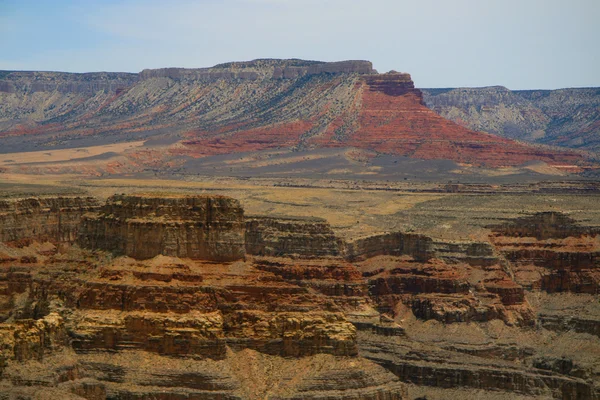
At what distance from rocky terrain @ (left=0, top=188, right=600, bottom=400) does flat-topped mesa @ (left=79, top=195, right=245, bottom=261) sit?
2.7 inches

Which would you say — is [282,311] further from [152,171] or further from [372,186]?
[152,171]

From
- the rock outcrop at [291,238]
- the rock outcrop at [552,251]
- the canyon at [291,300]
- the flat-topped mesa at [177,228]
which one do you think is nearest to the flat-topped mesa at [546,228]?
the rock outcrop at [552,251]

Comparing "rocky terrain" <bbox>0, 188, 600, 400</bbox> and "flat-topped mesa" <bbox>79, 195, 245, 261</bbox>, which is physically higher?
"flat-topped mesa" <bbox>79, 195, 245, 261</bbox>

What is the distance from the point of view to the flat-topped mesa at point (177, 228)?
7831 cm

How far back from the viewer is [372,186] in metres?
179

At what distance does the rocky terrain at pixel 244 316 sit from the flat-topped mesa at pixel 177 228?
0.22 ft

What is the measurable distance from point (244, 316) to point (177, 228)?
552cm

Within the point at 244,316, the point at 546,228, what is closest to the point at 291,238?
the point at 244,316

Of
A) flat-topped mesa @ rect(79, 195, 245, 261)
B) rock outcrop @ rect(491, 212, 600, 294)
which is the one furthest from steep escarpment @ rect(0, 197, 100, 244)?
rock outcrop @ rect(491, 212, 600, 294)

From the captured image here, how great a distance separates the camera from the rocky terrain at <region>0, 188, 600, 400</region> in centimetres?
7244

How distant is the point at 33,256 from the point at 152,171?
4131 inches

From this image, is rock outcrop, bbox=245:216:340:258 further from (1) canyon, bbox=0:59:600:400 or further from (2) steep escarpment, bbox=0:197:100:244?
(2) steep escarpment, bbox=0:197:100:244

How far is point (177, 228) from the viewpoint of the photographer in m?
78.8

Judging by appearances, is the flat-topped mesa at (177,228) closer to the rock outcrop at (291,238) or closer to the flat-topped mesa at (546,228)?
the rock outcrop at (291,238)
